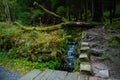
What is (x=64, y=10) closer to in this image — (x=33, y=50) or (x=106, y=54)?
(x=33, y=50)

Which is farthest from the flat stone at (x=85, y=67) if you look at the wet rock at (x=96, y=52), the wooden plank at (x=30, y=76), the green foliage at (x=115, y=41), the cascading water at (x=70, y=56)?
the green foliage at (x=115, y=41)

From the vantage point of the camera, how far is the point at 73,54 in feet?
30.9

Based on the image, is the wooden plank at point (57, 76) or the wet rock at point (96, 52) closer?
the wooden plank at point (57, 76)

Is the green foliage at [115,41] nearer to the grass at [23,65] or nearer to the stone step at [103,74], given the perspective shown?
the grass at [23,65]

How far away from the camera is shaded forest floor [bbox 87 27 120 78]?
18.7 feet

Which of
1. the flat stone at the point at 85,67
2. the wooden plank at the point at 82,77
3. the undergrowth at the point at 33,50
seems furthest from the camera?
the undergrowth at the point at 33,50

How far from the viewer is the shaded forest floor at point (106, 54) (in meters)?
5.70

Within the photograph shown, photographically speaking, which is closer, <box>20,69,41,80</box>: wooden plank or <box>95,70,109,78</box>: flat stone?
<box>20,69,41,80</box>: wooden plank

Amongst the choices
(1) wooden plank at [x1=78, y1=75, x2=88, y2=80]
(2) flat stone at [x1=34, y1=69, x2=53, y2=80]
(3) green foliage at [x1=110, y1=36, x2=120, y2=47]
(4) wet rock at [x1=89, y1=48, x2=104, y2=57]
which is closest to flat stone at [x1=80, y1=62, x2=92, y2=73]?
(1) wooden plank at [x1=78, y1=75, x2=88, y2=80]

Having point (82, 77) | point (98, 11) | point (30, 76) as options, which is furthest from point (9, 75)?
point (98, 11)

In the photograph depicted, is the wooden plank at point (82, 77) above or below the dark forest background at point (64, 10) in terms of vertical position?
below

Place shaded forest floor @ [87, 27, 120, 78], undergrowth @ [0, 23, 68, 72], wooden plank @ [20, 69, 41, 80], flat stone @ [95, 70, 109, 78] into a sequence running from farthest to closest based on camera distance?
Result: undergrowth @ [0, 23, 68, 72] → shaded forest floor @ [87, 27, 120, 78] → flat stone @ [95, 70, 109, 78] → wooden plank @ [20, 69, 41, 80]

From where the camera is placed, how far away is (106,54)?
696 cm

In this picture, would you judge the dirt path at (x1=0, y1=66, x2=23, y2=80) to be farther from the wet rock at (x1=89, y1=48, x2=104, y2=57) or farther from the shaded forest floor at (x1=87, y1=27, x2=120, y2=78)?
the shaded forest floor at (x1=87, y1=27, x2=120, y2=78)
